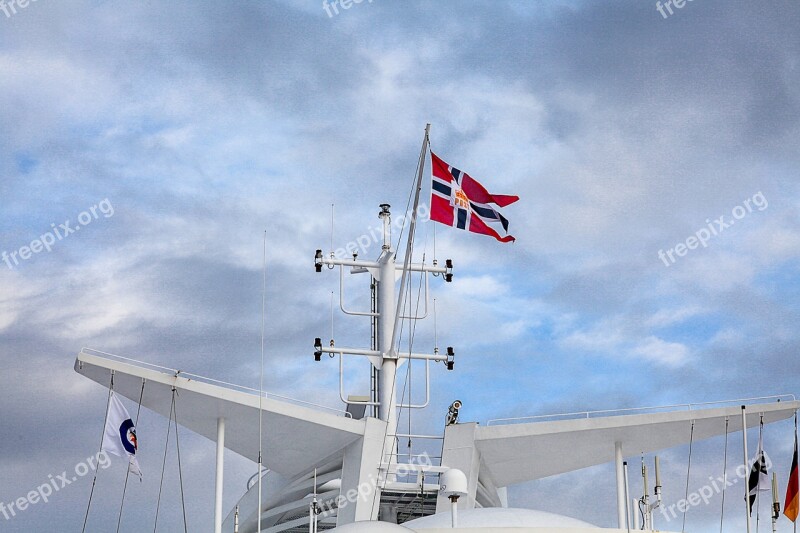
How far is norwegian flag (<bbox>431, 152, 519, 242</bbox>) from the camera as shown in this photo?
27.5m

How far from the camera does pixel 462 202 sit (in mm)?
27766

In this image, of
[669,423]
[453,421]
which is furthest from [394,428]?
[669,423]

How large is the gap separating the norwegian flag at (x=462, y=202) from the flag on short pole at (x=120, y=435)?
A: 29.6 ft

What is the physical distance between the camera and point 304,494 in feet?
113

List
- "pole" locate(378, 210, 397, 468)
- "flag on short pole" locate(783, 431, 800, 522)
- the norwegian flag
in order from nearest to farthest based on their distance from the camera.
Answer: the norwegian flag, "flag on short pole" locate(783, 431, 800, 522), "pole" locate(378, 210, 397, 468)

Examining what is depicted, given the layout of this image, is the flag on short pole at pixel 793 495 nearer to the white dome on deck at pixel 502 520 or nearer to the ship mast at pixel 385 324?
the white dome on deck at pixel 502 520

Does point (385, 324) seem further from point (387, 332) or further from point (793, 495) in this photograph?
point (793, 495)

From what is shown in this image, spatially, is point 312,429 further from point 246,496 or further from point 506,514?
point 506,514

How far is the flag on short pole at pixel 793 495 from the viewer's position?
2889cm

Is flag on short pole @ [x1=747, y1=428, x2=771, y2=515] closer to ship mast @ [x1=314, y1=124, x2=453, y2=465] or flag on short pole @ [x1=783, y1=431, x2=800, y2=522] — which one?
flag on short pole @ [x1=783, y1=431, x2=800, y2=522]

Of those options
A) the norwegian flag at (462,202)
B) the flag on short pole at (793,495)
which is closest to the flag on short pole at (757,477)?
the flag on short pole at (793,495)

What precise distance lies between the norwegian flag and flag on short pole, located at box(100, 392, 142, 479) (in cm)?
902

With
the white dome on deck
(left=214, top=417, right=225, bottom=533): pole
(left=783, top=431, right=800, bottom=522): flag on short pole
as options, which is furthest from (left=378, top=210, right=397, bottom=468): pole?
(left=783, top=431, right=800, bottom=522): flag on short pole

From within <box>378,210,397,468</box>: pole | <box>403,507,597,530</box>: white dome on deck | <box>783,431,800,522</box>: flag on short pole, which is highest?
<box>378,210,397,468</box>: pole
